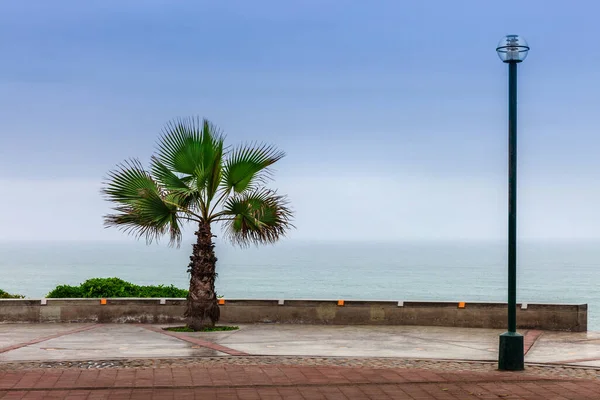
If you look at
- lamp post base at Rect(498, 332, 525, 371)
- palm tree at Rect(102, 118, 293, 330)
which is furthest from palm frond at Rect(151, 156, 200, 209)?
lamp post base at Rect(498, 332, 525, 371)

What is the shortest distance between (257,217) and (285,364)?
540cm

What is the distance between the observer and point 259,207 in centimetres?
1880

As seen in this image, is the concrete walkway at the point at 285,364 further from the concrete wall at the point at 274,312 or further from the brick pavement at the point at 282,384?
the concrete wall at the point at 274,312

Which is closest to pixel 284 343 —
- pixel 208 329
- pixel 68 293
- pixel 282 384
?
pixel 208 329

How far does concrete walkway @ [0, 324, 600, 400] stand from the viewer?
1141 cm

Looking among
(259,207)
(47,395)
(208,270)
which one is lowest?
(47,395)

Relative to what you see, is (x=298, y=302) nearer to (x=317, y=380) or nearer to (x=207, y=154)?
(x=207, y=154)

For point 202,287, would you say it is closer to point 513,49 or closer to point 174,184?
point 174,184

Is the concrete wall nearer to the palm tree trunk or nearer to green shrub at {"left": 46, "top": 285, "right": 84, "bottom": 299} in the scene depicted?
the palm tree trunk

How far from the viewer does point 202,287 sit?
1883 centimetres

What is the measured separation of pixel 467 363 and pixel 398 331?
4672mm

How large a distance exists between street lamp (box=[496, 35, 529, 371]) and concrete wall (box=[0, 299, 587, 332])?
6151 millimetres

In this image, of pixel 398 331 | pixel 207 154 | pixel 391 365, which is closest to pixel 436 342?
pixel 398 331

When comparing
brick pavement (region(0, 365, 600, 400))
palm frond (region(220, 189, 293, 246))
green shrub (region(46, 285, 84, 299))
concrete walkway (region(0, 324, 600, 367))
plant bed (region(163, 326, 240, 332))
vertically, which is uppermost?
palm frond (region(220, 189, 293, 246))
